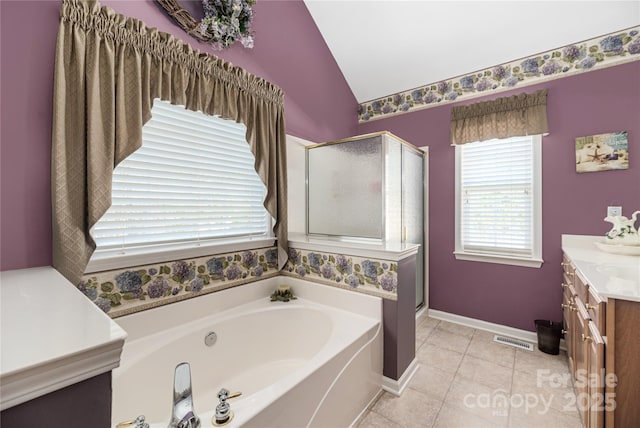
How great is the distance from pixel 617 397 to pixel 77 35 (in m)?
2.74

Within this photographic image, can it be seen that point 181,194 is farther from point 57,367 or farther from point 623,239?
point 623,239

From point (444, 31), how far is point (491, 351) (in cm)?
280

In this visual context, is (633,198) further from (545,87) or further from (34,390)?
(34,390)

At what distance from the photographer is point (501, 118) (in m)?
2.50

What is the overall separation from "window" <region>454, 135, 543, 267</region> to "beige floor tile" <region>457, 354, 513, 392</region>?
0.96 metres

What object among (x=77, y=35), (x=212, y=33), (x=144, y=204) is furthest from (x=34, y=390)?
(x=212, y=33)

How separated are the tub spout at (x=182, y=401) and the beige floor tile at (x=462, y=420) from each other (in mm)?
1394

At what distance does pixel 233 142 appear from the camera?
Answer: 2008 mm

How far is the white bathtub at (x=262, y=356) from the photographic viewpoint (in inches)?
45.1

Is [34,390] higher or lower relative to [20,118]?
lower

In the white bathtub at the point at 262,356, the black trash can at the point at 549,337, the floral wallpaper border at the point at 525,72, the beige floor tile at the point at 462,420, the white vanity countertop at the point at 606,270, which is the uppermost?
the floral wallpaper border at the point at 525,72

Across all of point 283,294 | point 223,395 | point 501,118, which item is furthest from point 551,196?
point 223,395

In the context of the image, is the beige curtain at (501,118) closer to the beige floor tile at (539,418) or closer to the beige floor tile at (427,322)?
the beige floor tile at (427,322)

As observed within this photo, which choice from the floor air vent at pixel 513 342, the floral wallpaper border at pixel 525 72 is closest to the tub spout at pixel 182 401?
the floor air vent at pixel 513 342
